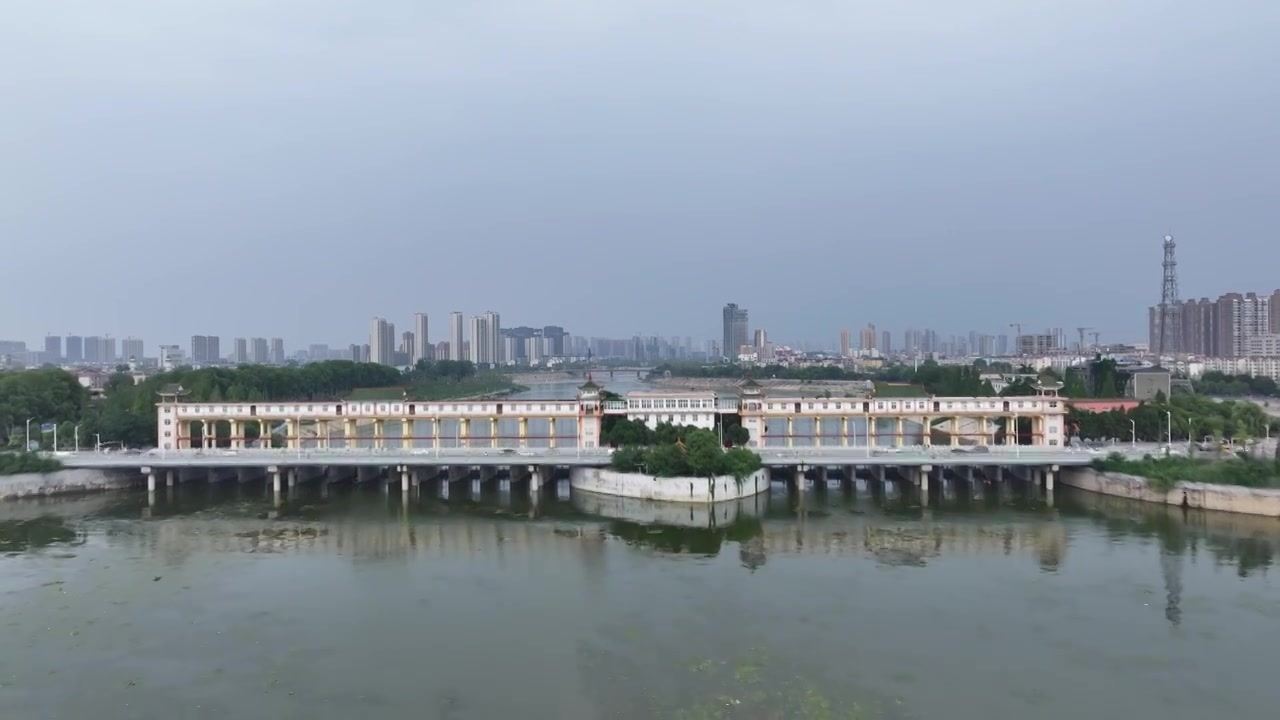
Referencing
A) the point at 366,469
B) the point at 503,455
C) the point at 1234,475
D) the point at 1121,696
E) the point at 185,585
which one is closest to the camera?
the point at 1121,696

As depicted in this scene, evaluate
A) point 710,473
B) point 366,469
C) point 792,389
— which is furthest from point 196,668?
point 792,389

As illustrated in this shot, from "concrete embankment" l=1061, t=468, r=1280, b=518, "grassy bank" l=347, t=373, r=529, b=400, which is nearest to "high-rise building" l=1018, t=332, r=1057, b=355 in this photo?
"grassy bank" l=347, t=373, r=529, b=400

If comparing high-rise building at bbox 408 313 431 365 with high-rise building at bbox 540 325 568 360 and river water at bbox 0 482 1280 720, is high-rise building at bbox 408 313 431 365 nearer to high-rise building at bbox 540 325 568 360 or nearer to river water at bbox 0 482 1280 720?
high-rise building at bbox 540 325 568 360

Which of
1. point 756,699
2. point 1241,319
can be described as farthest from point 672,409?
point 1241,319

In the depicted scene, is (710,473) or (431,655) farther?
(710,473)

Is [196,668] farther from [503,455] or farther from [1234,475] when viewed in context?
[1234,475]

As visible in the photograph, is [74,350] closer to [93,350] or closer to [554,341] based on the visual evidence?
[93,350]

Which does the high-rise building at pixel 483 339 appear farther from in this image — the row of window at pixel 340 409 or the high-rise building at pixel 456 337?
the row of window at pixel 340 409

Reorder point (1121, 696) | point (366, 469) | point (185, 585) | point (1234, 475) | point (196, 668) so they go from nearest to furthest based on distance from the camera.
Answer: point (1121, 696), point (196, 668), point (185, 585), point (1234, 475), point (366, 469)
